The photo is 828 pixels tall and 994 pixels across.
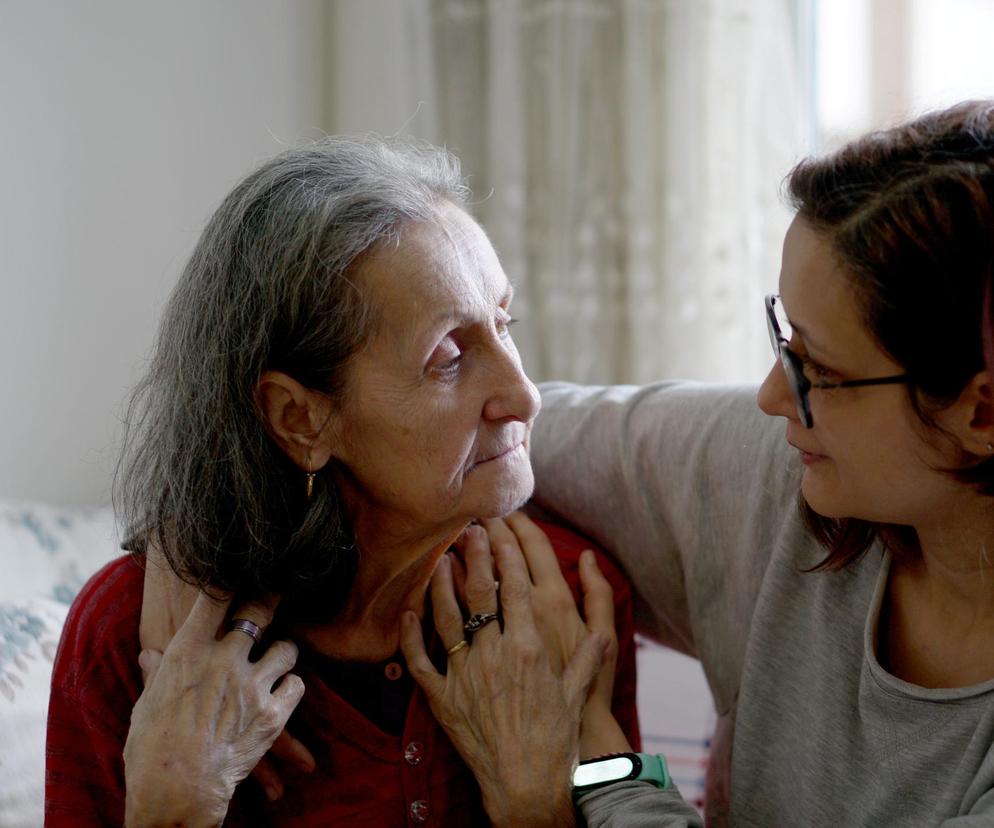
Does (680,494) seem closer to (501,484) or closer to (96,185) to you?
(501,484)

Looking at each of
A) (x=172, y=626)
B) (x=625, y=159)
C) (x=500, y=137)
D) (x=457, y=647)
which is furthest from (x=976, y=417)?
(x=500, y=137)

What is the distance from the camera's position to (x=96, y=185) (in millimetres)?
2279

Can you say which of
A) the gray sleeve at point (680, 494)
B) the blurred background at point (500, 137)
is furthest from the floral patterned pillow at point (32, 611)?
the gray sleeve at point (680, 494)

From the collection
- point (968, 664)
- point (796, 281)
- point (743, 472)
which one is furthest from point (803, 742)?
point (796, 281)

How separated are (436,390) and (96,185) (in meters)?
1.29

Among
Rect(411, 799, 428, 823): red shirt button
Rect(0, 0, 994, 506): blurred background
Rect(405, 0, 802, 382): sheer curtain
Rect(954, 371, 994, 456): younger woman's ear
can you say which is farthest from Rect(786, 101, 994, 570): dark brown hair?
Rect(405, 0, 802, 382): sheer curtain

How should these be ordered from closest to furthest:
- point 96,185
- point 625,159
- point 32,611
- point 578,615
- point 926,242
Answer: point 926,242 < point 578,615 < point 32,611 < point 96,185 < point 625,159

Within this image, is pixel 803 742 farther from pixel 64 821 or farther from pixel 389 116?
pixel 389 116

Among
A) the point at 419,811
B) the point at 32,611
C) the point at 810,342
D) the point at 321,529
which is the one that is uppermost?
the point at 810,342

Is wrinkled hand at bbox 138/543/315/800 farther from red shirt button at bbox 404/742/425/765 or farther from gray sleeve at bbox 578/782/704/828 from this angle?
gray sleeve at bbox 578/782/704/828

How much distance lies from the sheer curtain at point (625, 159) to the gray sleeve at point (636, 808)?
132 cm

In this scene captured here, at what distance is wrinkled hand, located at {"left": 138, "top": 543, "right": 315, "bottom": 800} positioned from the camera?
4.37 ft

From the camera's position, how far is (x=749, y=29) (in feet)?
7.82

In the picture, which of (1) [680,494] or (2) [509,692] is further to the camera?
(1) [680,494]
